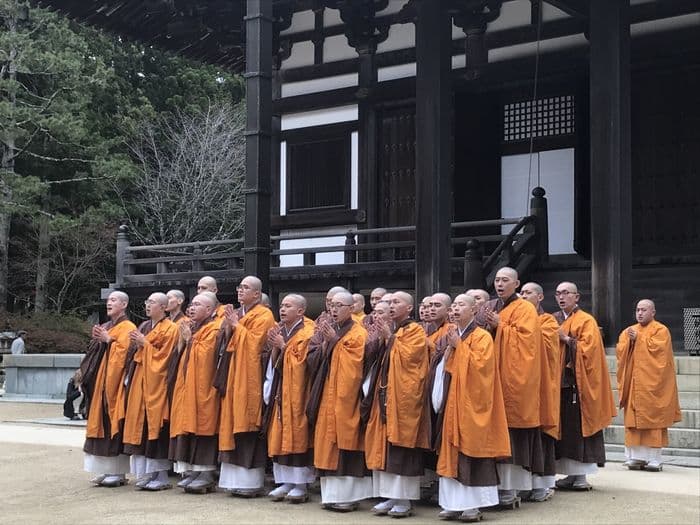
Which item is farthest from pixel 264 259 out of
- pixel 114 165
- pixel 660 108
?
pixel 114 165

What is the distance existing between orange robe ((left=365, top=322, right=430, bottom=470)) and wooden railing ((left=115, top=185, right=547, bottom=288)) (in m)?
Answer: 5.87

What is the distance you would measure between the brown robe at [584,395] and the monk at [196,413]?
2972 mm

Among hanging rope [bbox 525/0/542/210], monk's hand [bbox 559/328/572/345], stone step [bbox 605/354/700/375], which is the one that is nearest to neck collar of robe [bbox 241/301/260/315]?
monk's hand [bbox 559/328/572/345]

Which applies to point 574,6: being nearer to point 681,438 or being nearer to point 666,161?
point 666,161

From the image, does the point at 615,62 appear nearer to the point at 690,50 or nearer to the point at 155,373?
the point at 690,50

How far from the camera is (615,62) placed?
12180 millimetres

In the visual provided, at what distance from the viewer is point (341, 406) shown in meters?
7.97

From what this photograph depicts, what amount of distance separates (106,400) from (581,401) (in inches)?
166

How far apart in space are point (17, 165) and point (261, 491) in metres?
24.9

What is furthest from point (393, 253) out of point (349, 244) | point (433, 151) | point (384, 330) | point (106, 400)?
point (384, 330)

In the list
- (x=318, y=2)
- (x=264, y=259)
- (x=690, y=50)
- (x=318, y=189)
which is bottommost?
(x=264, y=259)

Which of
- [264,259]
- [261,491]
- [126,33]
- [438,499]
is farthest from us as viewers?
[126,33]

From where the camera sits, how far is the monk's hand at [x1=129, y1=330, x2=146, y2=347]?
913 centimetres

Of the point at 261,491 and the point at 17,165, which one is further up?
the point at 17,165
